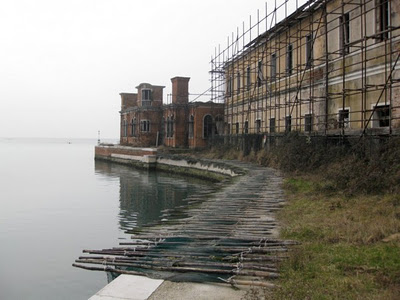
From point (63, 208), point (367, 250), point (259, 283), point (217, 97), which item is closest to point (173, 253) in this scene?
point (259, 283)

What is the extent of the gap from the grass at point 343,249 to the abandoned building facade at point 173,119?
26.3 m

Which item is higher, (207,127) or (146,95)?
(146,95)

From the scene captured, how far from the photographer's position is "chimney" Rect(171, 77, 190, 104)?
40656 mm

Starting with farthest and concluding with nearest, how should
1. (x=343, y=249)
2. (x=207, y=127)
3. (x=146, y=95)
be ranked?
1. (x=146, y=95)
2. (x=207, y=127)
3. (x=343, y=249)

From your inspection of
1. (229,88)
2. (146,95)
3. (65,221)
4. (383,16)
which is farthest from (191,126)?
(383,16)

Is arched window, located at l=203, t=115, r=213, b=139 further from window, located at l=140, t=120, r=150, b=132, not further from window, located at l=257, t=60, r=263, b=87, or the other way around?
window, located at l=257, t=60, r=263, b=87

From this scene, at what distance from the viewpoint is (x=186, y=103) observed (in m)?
38.6

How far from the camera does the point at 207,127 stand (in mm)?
37031

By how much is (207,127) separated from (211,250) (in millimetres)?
30400

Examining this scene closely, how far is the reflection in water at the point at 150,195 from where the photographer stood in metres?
16.0

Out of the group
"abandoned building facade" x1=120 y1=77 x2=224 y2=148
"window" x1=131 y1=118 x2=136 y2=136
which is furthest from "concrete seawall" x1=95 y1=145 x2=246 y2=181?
"window" x1=131 y1=118 x2=136 y2=136

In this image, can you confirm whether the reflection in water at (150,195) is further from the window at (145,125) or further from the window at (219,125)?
the window at (145,125)

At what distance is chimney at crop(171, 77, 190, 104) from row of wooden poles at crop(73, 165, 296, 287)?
31.0 meters

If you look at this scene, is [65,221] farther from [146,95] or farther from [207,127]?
[146,95]
